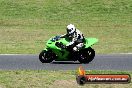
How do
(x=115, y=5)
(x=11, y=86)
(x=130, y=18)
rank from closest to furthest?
(x=11, y=86) < (x=130, y=18) < (x=115, y=5)

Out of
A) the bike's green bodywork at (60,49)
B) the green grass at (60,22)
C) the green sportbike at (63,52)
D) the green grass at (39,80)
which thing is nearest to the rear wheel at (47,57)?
the green sportbike at (63,52)

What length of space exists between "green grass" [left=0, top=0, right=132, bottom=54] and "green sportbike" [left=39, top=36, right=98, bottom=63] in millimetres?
3580

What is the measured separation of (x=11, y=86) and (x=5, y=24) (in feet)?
77.0

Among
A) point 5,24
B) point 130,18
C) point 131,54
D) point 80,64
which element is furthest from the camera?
point 130,18

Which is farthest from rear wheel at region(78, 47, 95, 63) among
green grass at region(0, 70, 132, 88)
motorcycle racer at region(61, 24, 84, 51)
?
green grass at region(0, 70, 132, 88)

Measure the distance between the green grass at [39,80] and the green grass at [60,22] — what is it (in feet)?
24.1

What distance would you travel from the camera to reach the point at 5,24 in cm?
3656

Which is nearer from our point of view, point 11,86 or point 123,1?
point 11,86

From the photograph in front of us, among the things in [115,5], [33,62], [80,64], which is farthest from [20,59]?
[115,5]

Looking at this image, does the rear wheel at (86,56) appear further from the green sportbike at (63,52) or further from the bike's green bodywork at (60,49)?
the bike's green bodywork at (60,49)

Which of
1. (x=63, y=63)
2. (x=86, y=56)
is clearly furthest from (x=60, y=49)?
(x=86, y=56)

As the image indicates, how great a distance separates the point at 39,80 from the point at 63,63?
4899 mm

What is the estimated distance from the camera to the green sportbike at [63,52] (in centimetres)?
1869

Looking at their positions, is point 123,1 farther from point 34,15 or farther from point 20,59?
point 20,59
